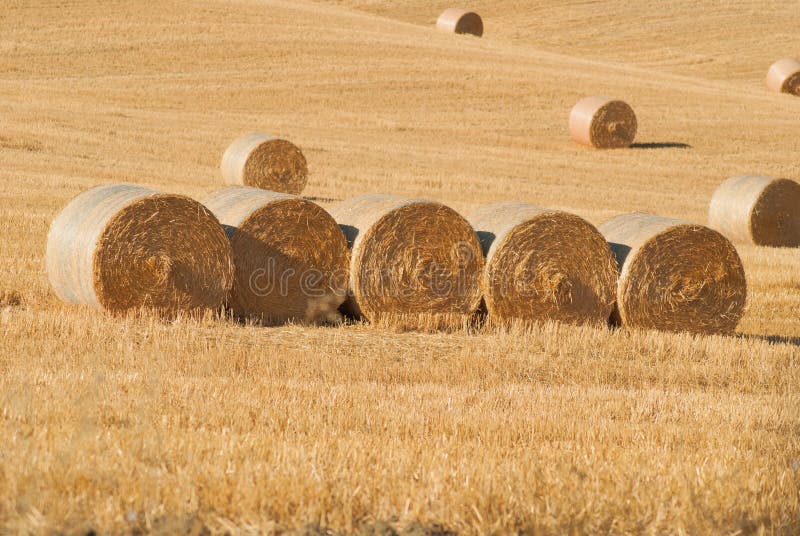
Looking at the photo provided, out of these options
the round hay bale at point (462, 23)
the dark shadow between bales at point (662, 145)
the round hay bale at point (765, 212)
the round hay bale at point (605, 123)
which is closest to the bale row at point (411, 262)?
the round hay bale at point (765, 212)

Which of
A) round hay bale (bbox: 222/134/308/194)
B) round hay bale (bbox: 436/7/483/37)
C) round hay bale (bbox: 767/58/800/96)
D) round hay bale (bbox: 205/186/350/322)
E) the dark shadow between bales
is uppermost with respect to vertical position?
round hay bale (bbox: 436/7/483/37)

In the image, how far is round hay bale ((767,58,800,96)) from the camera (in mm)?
42156

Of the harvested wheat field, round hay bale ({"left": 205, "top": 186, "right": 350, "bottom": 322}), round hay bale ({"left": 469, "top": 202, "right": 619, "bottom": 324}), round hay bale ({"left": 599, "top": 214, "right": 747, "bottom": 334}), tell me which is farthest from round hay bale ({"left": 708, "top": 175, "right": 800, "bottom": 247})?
round hay bale ({"left": 205, "top": 186, "right": 350, "bottom": 322})

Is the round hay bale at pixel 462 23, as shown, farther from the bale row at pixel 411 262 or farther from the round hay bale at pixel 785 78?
the bale row at pixel 411 262

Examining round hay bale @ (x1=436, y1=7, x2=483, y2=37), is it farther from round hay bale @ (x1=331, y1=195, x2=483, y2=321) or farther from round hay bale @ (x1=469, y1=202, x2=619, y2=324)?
round hay bale @ (x1=331, y1=195, x2=483, y2=321)

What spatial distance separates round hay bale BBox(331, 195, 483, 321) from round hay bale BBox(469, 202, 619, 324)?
Result: 0.70 ft

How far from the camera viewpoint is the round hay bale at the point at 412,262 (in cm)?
960

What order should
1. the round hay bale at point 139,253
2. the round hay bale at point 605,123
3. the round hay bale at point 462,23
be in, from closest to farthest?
1. the round hay bale at point 139,253
2. the round hay bale at point 605,123
3. the round hay bale at point 462,23

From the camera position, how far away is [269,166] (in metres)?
20.1

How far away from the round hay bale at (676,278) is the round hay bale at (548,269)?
8.5 inches

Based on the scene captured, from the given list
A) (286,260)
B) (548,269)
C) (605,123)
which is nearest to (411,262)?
(286,260)

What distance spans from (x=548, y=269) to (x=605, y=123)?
21181 mm

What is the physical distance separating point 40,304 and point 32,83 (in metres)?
24.7

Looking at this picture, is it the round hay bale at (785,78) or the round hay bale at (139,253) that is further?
the round hay bale at (785,78)
